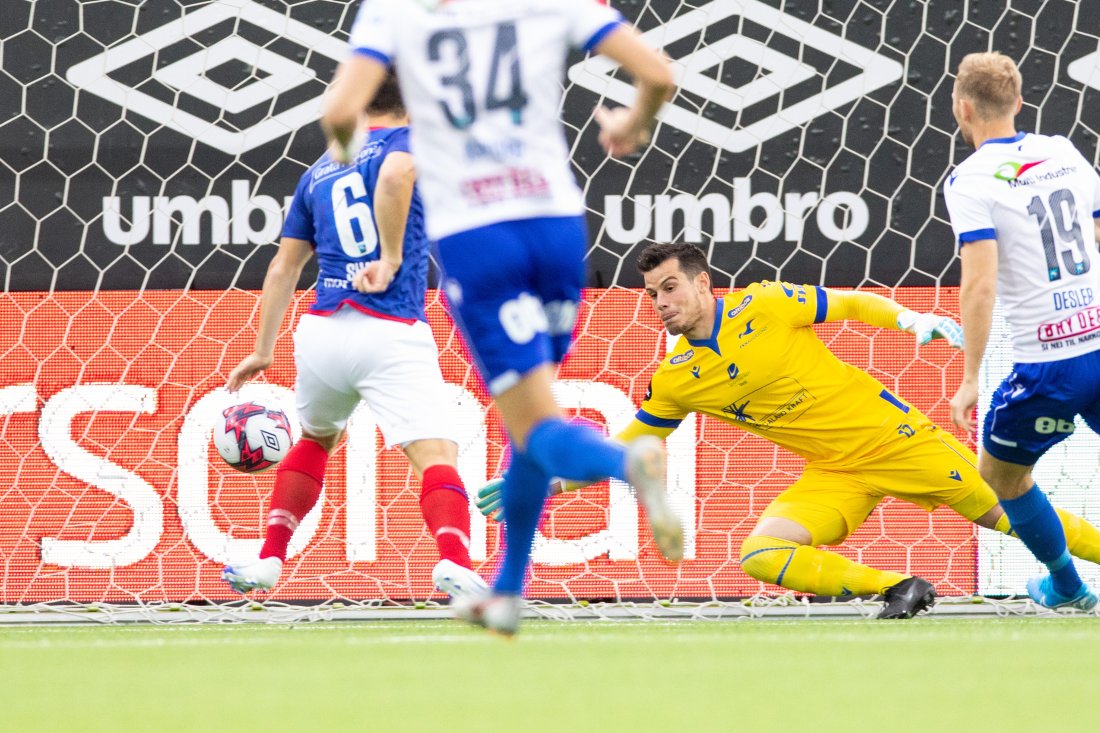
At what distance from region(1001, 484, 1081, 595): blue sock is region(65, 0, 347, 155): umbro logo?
3167mm

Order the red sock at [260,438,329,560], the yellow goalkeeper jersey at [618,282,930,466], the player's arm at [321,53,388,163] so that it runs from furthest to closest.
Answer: the yellow goalkeeper jersey at [618,282,930,466] < the red sock at [260,438,329,560] < the player's arm at [321,53,388,163]

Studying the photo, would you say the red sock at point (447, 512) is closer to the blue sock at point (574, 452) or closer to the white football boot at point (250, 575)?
the white football boot at point (250, 575)

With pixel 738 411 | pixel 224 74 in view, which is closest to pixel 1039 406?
pixel 738 411

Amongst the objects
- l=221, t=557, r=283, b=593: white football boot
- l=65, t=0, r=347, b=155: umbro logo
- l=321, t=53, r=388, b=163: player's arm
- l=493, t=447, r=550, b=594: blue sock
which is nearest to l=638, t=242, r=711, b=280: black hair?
l=221, t=557, r=283, b=593: white football boot

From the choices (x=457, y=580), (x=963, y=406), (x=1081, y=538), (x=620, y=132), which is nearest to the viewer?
(x=620, y=132)

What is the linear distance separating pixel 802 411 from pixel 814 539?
17.9 inches

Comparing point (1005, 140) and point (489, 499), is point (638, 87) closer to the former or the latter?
point (1005, 140)

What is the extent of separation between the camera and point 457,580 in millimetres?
4234

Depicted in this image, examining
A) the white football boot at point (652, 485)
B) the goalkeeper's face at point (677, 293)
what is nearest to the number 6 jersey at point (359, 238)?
the goalkeeper's face at point (677, 293)

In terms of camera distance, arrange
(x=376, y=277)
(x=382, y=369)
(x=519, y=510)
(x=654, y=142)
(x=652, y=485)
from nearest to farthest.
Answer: (x=652, y=485)
(x=519, y=510)
(x=376, y=277)
(x=382, y=369)
(x=654, y=142)

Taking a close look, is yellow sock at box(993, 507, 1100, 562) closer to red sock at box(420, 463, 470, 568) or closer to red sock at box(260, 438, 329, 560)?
red sock at box(420, 463, 470, 568)

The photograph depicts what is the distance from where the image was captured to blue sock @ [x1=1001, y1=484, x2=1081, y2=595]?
4961mm

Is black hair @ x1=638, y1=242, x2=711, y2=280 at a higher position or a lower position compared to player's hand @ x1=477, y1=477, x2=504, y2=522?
higher

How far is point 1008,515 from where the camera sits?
5027mm
